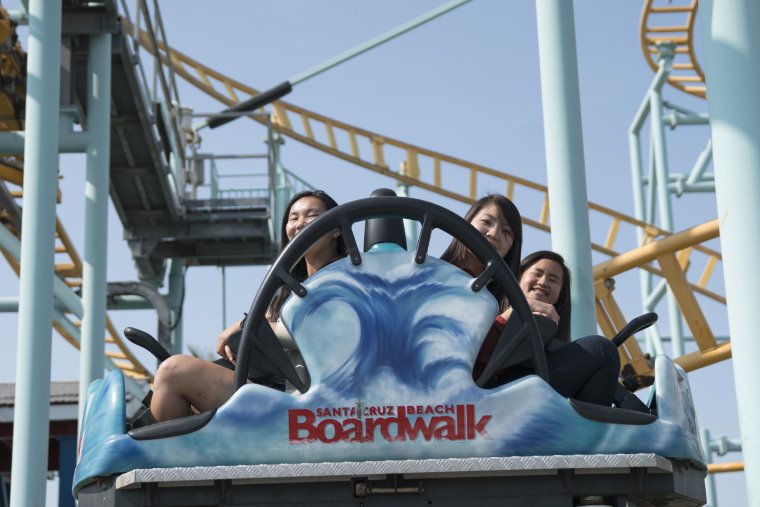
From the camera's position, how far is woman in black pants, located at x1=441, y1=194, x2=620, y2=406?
255 centimetres

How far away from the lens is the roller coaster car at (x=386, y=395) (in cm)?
233

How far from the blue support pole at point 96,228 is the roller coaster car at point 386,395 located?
601cm

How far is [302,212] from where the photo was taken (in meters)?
3.07

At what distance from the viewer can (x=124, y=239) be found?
12383 millimetres

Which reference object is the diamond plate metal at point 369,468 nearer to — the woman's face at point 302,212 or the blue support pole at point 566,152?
the woman's face at point 302,212

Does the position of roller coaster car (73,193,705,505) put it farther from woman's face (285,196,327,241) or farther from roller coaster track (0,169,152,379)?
roller coaster track (0,169,152,379)

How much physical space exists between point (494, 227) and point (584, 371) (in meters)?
0.76

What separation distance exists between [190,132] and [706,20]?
890 centimetres

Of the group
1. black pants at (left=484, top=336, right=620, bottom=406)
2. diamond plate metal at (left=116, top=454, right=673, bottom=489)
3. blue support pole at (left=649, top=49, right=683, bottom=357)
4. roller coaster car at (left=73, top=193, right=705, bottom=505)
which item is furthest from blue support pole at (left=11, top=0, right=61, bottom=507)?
blue support pole at (left=649, top=49, right=683, bottom=357)

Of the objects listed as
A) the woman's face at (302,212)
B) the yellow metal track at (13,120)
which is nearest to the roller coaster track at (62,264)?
the yellow metal track at (13,120)

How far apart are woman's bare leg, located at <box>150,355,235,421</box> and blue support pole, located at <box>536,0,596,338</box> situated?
2.31 meters

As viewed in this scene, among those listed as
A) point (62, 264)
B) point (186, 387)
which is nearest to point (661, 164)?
point (62, 264)

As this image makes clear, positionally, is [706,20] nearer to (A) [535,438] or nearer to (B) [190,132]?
(A) [535,438]

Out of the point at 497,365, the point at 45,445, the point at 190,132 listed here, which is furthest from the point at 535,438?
the point at 190,132
